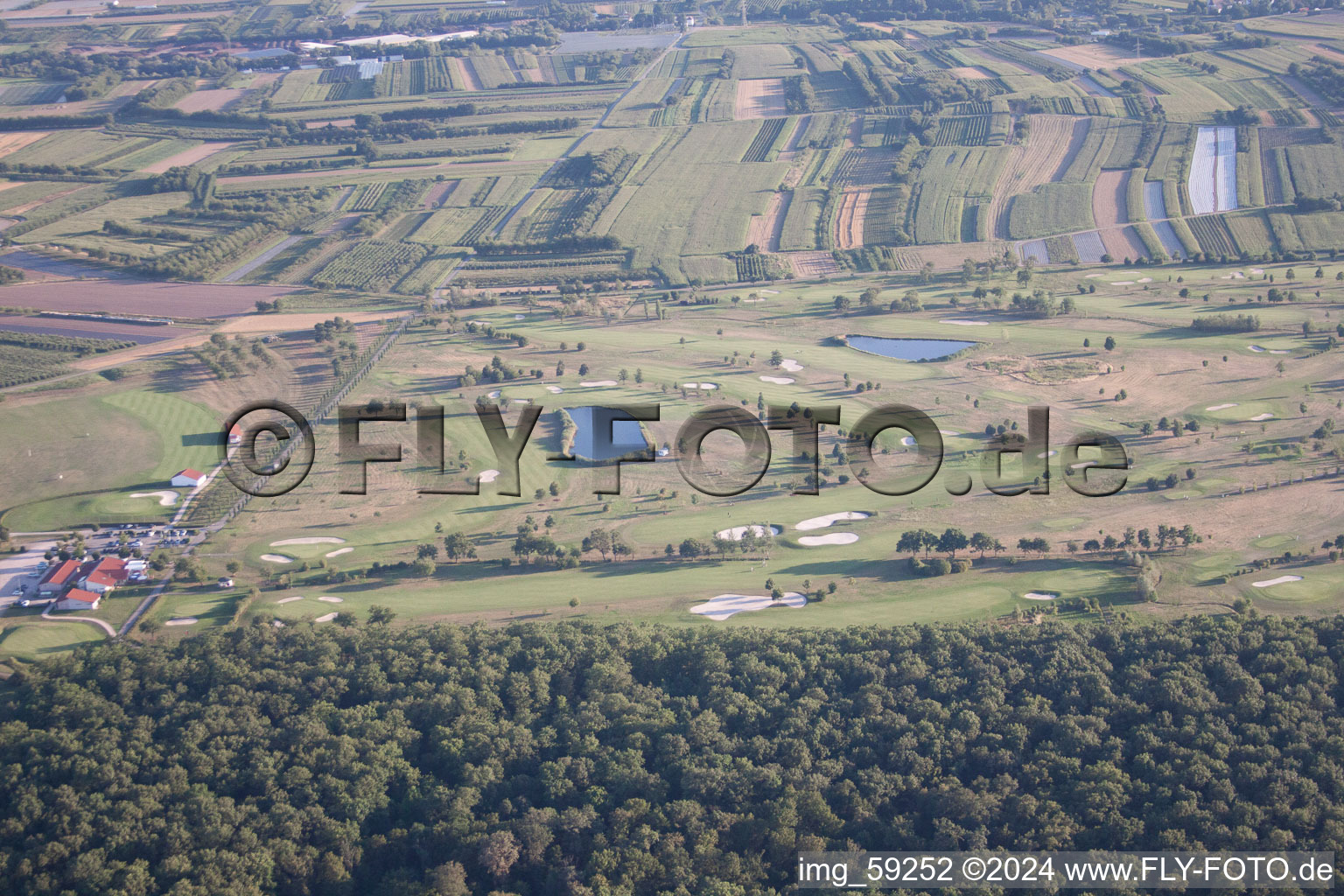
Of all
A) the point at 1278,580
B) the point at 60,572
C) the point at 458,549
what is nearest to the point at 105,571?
the point at 60,572

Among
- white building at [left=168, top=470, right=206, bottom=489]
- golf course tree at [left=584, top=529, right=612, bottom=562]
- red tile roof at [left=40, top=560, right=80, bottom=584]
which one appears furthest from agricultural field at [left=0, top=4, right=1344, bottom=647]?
red tile roof at [left=40, top=560, right=80, bottom=584]

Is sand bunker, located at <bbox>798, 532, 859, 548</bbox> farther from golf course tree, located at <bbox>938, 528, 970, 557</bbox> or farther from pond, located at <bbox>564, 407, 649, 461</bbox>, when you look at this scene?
pond, located at <bbox>564, 407, 649, 461</bbox>

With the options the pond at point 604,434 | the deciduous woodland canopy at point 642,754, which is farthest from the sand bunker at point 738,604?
the pond at point 604,434

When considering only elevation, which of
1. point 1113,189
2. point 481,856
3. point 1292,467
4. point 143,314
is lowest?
point 481,856

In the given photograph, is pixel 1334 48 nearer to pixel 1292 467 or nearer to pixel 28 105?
pixel 1292 467

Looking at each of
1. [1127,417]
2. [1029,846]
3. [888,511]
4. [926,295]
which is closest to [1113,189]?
[926,295]

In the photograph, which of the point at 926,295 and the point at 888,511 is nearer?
the point at 888,511
